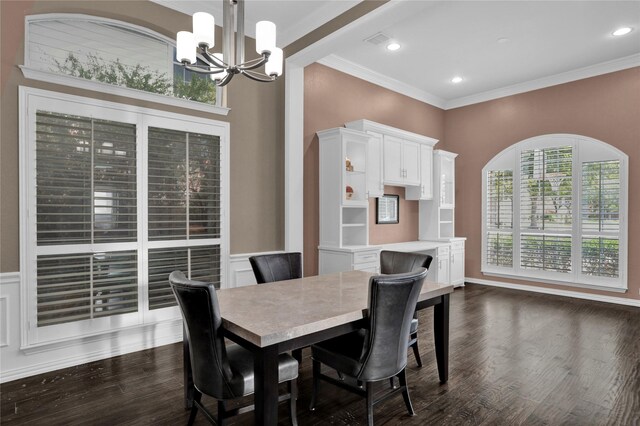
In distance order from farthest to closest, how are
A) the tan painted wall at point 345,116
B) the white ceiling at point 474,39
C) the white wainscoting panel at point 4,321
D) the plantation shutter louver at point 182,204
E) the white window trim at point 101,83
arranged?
1. the tan painted wall at point 345,116
2. the white ceiling at point 474,39
3. the plantation shutter louver at point 182,204
4. the white window trim at point 101,83
5. the white wainscoting panel at point 4,321

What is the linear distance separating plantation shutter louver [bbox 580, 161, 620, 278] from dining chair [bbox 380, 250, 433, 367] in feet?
12.5

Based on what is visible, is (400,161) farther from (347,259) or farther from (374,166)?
(347,259)

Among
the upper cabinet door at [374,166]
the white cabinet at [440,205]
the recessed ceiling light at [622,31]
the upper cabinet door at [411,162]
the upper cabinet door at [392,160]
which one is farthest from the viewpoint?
the white cabinet at [440,205]

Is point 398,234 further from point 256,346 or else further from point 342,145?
point 256,346

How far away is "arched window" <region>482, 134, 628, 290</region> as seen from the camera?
5.09 meters

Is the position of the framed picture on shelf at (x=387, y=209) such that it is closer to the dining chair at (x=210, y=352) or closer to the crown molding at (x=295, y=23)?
the crown molding at (x=295, y=23)

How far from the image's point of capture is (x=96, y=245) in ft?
10.2

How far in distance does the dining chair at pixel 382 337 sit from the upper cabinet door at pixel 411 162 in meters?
3.74

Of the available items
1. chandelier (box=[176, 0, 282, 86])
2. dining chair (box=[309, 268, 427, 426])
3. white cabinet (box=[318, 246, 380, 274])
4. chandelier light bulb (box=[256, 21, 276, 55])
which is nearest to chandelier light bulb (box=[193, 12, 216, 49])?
chandelier (box=[176, 0, 282, 86])

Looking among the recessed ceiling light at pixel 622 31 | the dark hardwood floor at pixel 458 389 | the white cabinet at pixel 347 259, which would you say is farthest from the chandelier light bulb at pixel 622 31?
the white cabinet at pixel 347 259

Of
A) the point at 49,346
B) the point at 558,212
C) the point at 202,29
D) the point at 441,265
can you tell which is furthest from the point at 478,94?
the point at 49,346

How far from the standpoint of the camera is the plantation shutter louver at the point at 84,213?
289 centimetres

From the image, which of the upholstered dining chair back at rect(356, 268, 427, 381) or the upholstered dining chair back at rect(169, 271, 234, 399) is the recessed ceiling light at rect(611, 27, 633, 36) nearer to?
the upholstered dining chair back at rect(356, 268, 427, 381)

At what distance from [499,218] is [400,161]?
221 centimetres
